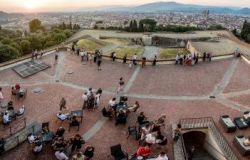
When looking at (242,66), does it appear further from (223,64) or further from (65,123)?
(65,123)

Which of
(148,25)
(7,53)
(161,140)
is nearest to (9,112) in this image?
(161,140)

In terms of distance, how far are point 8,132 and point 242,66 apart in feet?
77.9

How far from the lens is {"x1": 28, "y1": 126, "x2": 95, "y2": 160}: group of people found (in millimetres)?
15594

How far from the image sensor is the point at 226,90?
25078mm

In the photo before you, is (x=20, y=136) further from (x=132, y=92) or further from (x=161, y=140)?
(x=132, y=92)

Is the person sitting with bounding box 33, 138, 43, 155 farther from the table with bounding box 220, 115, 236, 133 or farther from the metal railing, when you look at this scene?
the table with bounding box 220, 115, 236, 133

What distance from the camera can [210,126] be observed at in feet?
63.5

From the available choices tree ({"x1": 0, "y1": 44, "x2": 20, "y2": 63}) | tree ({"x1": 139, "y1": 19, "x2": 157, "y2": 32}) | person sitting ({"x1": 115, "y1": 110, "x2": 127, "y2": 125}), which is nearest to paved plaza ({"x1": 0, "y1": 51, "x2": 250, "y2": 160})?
person sitting ({"x1": 115, "y1": 110, "x2": 127, "y2": 125})

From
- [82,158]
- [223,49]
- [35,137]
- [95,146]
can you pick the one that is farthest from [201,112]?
[223,49]

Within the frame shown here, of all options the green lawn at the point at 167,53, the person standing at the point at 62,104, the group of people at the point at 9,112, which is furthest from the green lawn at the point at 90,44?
the person standing at the point at 62,104

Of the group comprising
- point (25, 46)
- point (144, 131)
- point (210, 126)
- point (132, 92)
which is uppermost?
point (144, 131)

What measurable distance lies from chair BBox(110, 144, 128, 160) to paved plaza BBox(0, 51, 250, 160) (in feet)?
2.27

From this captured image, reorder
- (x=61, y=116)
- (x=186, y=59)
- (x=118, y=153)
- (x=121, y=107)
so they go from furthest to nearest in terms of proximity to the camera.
Result: (x=186, y=59)
(x=121, y=107)
(x=61, y=116)
(x=118, y=153)

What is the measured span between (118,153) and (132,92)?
9.45m
